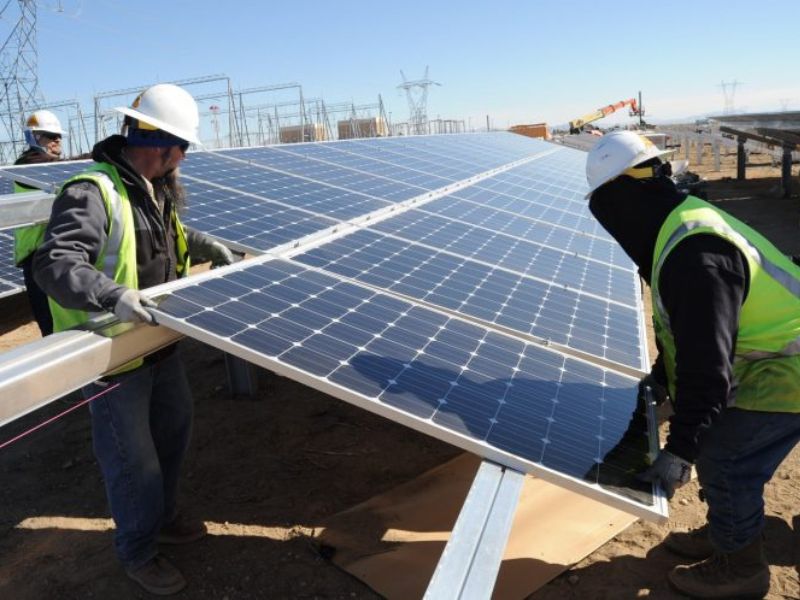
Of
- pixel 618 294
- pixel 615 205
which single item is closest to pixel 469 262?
pixel 618 294

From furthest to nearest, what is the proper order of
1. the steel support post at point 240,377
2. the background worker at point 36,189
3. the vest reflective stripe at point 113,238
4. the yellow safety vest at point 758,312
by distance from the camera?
the steel support post at point 240,377 < the background worker at point 36,189 < the vest reflective stripe at point 113,238 < the yellow safety vest at point 758,312

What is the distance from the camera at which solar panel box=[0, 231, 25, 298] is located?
9172 millimetres

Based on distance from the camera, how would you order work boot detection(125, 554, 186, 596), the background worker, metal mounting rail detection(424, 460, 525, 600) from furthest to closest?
the background worker, work boot detection(125, 554, 186, 596), metal mounting rail detection(424, 460, 525, 600)

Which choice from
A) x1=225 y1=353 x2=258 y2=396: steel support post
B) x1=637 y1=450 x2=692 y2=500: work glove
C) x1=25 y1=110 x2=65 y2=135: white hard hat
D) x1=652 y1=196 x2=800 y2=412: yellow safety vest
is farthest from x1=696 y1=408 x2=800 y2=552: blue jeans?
x1=25 y1=110 x2=65 y2=135: white hard hat

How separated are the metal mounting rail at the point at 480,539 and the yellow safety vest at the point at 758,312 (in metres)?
1.46

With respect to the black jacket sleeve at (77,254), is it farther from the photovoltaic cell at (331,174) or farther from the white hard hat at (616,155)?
the photovoltaic cell at (331,174)

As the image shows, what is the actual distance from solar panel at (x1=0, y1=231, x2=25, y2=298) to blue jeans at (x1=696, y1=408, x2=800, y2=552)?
8402mm

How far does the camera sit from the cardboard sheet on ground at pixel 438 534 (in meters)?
4.34

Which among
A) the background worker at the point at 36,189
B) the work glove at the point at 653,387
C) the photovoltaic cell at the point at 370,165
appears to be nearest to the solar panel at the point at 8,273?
the background worker at the point at 36,189

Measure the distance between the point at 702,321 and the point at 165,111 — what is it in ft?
10.4

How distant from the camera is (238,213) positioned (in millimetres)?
5699

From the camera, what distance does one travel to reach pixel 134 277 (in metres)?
3.60

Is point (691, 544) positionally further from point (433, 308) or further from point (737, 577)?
point (433, 308)

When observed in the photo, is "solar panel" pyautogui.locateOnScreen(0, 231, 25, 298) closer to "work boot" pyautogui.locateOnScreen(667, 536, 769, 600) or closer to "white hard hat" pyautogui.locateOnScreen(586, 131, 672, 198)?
"white hard hat" pyautogui.locateOnScreen(586, 131, 672, 198)
